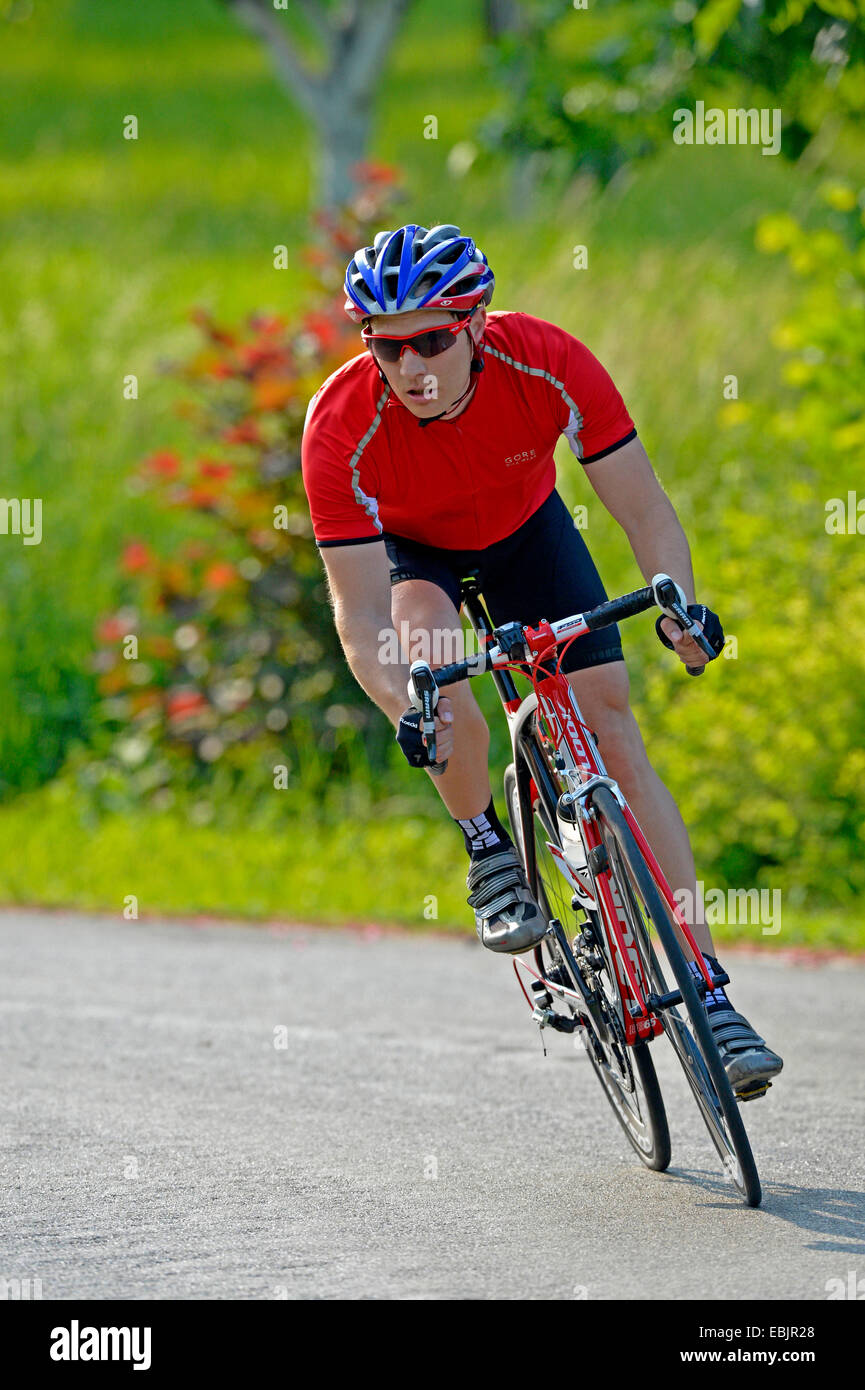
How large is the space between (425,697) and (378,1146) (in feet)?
5.68

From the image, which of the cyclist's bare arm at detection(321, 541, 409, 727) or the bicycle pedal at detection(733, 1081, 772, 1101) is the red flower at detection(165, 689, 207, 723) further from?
the bicycle pedal at detection(733, 1081, 772, 1101)

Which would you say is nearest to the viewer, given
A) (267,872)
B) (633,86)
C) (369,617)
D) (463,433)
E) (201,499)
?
(369,617)

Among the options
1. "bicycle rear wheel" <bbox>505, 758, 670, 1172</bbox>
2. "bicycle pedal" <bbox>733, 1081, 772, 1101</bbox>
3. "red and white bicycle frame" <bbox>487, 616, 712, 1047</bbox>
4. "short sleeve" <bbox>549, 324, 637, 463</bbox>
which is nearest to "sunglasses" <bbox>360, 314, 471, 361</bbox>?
"short sleeve" <bbox>549, 324, 637, 463</bbox>

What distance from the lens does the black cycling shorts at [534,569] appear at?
5266 mm

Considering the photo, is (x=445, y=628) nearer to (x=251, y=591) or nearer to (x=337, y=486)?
(x=337, y=486)

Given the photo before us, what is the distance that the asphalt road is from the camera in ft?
14.2

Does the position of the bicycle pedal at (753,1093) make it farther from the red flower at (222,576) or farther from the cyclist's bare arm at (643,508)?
the red flower at (222,576)

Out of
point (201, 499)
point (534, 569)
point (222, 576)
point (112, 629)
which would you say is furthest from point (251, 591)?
point (534, 569)

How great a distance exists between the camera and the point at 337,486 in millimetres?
4926

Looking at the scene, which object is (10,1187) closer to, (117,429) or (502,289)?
(502,289)

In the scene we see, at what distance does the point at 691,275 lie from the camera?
15.5 metres

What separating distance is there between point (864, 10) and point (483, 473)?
12.0ft

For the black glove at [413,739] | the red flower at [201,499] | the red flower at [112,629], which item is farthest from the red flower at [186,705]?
the black glove at [413,739]

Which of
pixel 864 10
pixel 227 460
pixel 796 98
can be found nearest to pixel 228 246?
pixel 227 460
